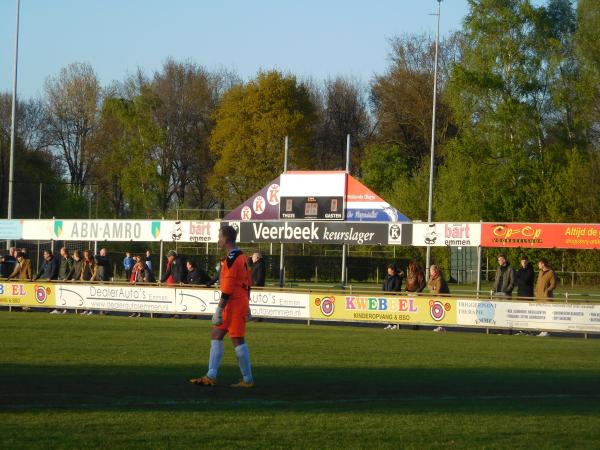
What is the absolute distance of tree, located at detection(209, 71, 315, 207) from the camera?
245 ft

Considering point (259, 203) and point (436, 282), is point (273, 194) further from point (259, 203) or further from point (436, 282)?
point (436, 282)

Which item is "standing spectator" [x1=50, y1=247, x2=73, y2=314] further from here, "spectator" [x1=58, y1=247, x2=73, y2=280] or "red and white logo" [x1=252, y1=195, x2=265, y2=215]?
"red and white logo" [x1=252, y1=195, x2=265, y2=215]

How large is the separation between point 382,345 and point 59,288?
1441cm

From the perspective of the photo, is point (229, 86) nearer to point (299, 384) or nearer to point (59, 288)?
point (59, 288)

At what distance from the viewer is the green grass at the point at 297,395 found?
9.54 m

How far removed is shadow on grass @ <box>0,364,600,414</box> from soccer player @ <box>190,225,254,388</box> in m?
0.23

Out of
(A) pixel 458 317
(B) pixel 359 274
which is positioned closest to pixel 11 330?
(A) pixel 458 317

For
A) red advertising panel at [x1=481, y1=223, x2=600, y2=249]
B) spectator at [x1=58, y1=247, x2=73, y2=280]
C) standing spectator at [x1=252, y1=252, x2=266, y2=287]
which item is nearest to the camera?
standing spectator at [x1=252, y1=252, x2=266, y2=287]

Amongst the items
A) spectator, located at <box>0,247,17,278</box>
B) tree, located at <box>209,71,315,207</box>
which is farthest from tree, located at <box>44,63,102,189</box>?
spectator, located at <box>0,247,17,278</box>

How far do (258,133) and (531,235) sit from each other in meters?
45.6

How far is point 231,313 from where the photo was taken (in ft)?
42.7

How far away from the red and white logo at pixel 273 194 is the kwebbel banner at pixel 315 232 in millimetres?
926

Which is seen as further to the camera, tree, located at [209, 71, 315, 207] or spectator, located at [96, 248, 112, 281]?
tree, located at [209, 71, 315, 207]

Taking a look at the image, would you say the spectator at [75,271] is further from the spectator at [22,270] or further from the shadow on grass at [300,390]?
the shadow on grass at [300,390]
